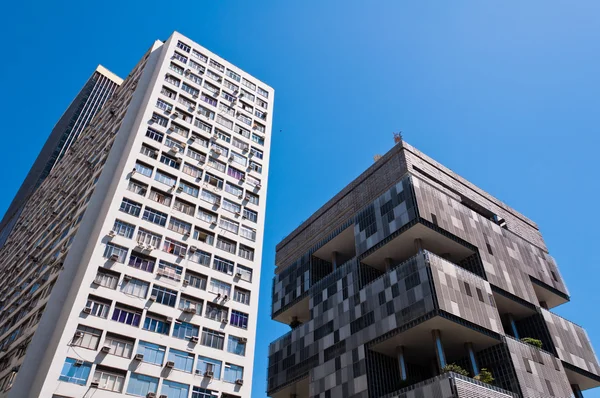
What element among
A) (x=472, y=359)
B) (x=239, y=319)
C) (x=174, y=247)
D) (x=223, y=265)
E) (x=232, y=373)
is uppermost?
(x=174, y=247)

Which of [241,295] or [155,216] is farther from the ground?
[155,216]

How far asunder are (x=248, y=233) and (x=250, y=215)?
2.64 metres

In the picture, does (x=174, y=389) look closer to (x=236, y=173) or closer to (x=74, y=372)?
(x=74, y=372)

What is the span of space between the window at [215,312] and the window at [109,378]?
9637mm

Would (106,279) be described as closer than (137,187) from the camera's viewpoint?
Yes

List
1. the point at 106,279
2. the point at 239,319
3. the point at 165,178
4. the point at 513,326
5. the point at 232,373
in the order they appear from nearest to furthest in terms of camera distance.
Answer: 1. the point at 106,279
2. the point at 232,373
3. the point at 239,319
4. the point at 165,178
5. the point at 513,326

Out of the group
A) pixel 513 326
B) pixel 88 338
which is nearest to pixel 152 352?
pixel 88 338

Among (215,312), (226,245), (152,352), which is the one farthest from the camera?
(226,245)

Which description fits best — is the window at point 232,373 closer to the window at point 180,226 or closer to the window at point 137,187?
the window at point 180,226

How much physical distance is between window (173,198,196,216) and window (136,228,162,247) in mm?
4368

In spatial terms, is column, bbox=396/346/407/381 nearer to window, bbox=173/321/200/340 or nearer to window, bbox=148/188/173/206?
window, bbox=173/321/200/340

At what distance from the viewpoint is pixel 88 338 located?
37.4 m

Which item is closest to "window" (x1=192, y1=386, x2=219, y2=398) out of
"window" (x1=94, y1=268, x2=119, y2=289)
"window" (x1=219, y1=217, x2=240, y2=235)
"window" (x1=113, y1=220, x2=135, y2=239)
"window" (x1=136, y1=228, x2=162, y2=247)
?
"window" (x1=94, y1=268, x2=119, y2=289)

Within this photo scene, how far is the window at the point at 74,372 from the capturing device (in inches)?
1374
